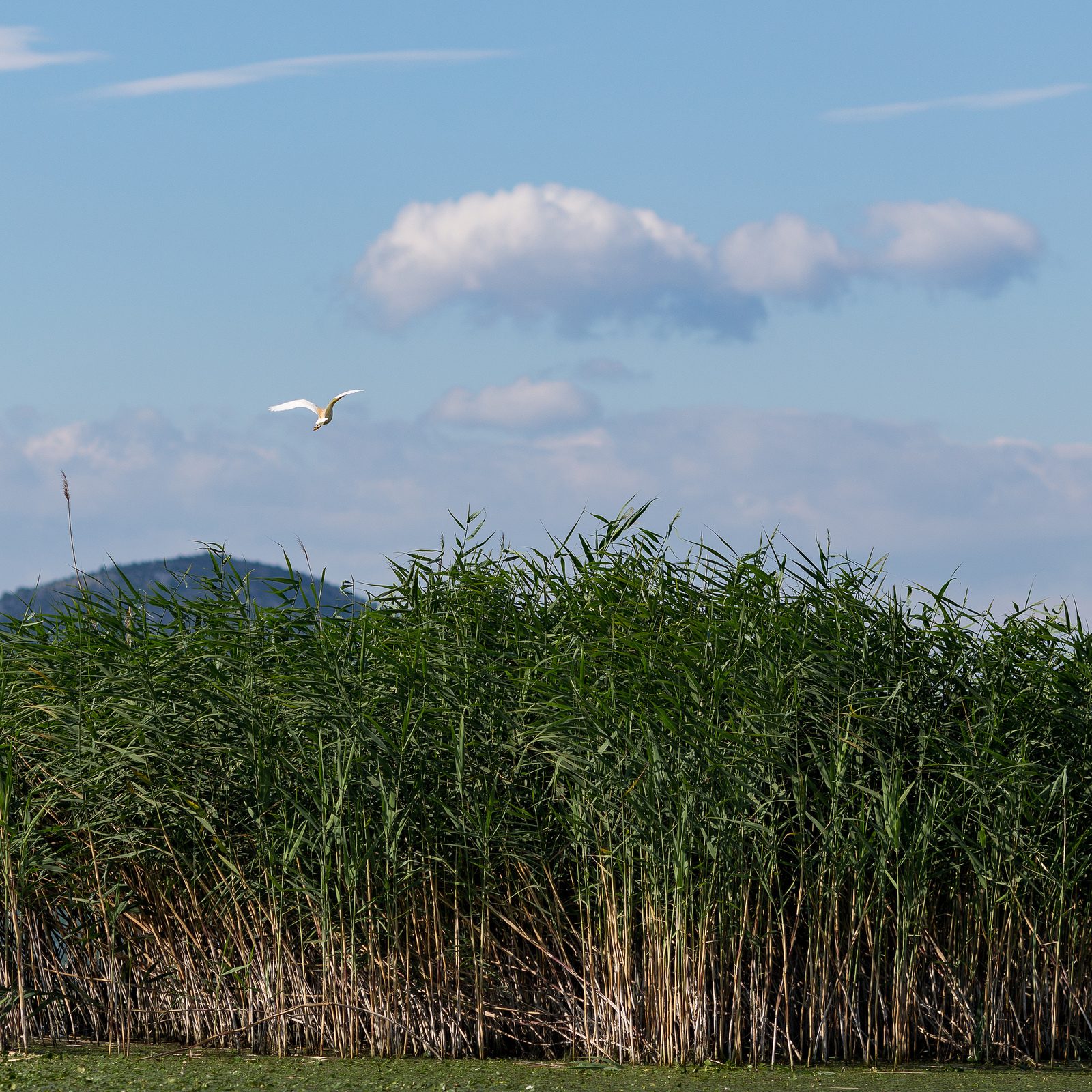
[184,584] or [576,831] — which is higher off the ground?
[184,584]

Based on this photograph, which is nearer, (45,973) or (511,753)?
(511,753)

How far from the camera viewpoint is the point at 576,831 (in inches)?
247

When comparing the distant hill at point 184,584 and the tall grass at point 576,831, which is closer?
the tall grass at point 576,831

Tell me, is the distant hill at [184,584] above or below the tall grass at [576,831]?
above

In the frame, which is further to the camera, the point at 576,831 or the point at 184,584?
the point at 184,584

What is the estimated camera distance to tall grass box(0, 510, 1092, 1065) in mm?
6305

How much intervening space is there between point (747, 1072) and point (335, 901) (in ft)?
7.31

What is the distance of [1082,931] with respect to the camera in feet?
22.5

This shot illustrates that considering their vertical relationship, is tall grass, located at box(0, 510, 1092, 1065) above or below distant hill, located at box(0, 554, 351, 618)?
below

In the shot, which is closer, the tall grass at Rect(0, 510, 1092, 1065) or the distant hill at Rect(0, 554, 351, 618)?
the tall grass at Rect(0, 510, 1092, 1065)

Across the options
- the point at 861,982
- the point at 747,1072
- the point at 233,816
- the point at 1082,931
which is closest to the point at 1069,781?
the point at 1082,931

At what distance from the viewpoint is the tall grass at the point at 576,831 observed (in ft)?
20.7

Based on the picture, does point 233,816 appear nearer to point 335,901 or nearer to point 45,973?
point 335,901

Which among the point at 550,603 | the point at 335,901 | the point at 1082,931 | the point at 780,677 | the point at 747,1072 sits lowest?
the point at 747,1072
